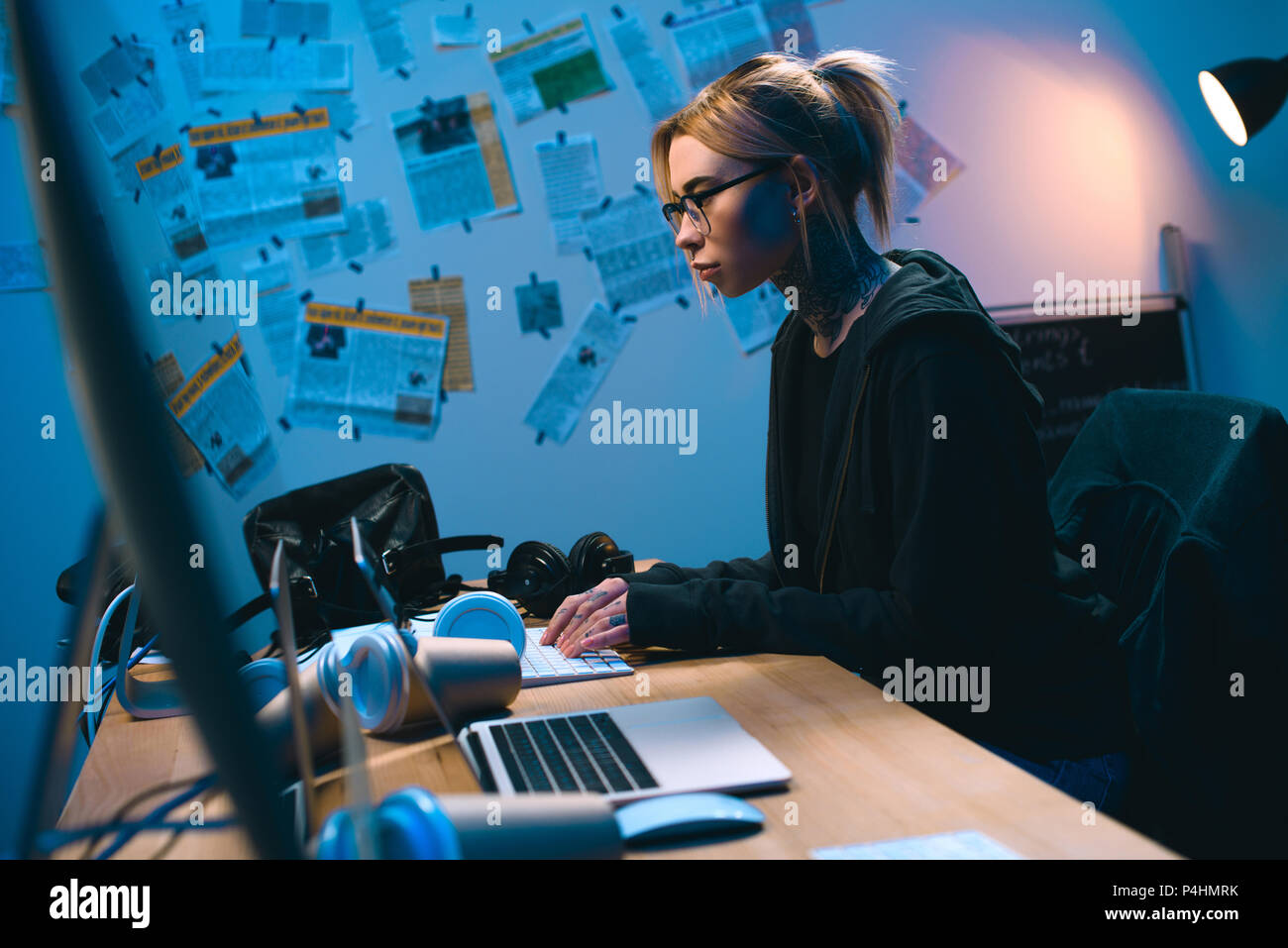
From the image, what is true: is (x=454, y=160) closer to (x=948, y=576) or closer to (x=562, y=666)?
(x=562, y=666)

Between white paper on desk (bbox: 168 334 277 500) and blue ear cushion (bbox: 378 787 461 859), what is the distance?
5.74ft

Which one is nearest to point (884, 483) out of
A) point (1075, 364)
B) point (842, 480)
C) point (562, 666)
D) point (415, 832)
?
point (842, 480)

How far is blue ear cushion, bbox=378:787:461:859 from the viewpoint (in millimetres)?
437

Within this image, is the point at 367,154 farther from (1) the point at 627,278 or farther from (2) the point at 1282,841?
(2) the point at 1282,841

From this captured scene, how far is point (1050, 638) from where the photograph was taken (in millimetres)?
994

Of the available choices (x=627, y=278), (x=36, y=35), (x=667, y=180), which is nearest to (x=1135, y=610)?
(x=667, y=180)

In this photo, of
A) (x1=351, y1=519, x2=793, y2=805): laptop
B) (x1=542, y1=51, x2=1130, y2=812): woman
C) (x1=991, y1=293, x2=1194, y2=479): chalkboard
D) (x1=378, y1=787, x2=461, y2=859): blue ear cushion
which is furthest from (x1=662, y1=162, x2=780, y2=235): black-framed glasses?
(x1=991, y1=293, x2=1194, y2=479): chalkboard

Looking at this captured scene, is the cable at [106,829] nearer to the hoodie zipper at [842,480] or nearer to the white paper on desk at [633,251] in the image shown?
the hoodie zipper at [842,480]

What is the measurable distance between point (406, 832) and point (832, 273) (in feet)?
3.23

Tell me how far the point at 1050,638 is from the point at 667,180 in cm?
82

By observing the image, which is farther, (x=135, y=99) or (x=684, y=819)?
(x=135, y=99)

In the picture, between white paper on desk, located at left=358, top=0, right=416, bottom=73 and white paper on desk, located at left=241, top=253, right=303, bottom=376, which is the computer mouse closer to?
white paper on desk, located at left=241, top=253, right=303, bottom=376

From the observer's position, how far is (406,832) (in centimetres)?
44

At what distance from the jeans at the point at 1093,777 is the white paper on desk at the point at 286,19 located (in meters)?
2.05
